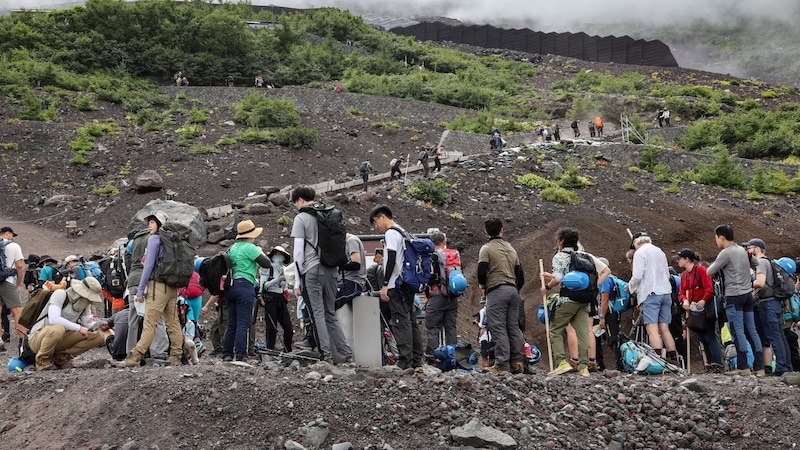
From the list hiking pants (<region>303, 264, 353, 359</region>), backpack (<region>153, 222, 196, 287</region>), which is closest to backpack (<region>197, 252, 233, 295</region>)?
backpack (<region>153, 222, 196, 287</region>)

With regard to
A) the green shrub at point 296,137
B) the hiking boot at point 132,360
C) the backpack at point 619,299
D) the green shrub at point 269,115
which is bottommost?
the hiking boot at point 132,360

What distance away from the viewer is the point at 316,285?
27.8 ft

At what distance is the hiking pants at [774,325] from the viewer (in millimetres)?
9930

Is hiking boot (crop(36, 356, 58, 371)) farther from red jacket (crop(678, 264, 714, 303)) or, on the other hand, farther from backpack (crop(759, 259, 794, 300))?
backpack (crop(759, 259, 794, 300))

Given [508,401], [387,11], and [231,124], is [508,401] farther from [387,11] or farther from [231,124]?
[387,11]

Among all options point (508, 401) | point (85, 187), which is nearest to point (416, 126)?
point (85, 187)

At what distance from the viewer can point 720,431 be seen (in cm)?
716

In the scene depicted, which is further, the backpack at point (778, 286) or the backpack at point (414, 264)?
the backpack at point (778, 286)

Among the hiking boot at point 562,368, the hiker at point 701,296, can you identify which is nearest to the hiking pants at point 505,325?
the hiking boot at point 562,368

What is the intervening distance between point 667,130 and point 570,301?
3251cm

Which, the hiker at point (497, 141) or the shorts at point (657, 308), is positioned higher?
the hiker at point (497, 141)

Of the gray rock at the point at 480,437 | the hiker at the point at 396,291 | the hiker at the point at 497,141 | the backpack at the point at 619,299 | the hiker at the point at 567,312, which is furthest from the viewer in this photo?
the hiker at the point at 497,141

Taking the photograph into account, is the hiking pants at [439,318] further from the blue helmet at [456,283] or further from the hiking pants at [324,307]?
the hiking pants at [324,307]

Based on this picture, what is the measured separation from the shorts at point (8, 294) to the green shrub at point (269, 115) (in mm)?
23296
